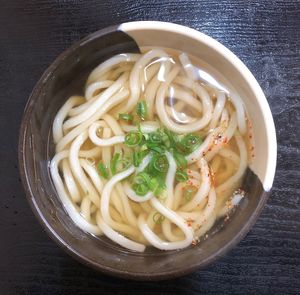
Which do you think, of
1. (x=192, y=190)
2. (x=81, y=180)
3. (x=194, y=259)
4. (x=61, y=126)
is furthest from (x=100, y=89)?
(x=194, y=259)

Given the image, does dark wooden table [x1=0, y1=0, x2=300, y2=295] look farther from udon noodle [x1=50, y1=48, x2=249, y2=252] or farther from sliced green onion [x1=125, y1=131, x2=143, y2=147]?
sliced green onion [x1=125, y1=131, x2=143, y2=147]

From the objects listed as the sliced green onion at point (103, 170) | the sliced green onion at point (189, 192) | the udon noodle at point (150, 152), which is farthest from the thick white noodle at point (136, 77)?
the sliced green onion at point (189, 192)

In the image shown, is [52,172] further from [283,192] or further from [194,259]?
[283,192]

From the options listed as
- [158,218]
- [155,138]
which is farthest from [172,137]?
[158,218]

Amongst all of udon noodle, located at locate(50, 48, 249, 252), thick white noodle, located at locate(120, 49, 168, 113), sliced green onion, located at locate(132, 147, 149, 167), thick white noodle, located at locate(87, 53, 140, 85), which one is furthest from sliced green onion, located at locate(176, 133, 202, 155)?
thick white noodle, located at locate(87, 53, 140, 85)

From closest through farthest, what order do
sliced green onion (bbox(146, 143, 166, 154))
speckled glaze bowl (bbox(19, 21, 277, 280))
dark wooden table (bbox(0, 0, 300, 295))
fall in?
speckled glaze bowl (bbox(19, 21, 277, 280)), sliced green onion (bbox(146, 143, 166, 154)), dark wooden table (bbox(0, 0, 300, 295))

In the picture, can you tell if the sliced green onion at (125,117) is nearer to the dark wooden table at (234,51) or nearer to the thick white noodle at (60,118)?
the thick white noodle at (60,118)
